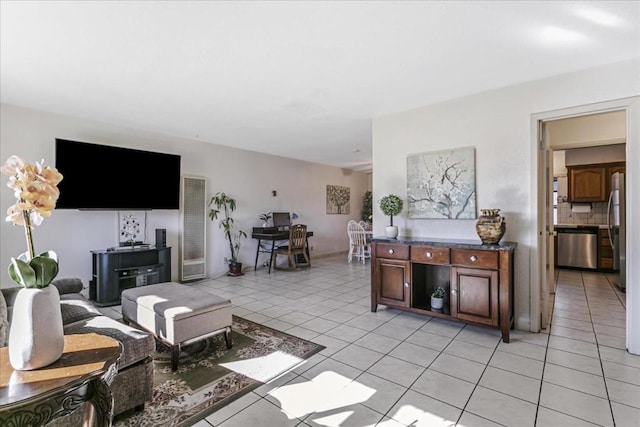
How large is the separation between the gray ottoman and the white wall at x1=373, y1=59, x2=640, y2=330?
2364 mm

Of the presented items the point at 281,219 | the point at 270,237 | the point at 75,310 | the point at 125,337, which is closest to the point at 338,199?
the point at 281,219

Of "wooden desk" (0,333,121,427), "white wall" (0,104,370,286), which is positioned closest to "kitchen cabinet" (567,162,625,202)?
"white wall" (0,104,370,286)

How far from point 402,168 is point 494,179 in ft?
3.34

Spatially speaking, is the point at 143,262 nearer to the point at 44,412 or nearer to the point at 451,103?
the point at 44,412

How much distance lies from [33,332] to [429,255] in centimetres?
296

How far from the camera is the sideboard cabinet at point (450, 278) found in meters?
2.78

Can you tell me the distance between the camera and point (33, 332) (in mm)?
1062

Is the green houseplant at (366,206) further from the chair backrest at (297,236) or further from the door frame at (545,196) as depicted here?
the door frame at (545,196)

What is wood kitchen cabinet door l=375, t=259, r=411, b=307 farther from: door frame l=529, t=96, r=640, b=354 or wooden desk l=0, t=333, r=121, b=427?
wooden desk l=0, t=333, r=121, b=427

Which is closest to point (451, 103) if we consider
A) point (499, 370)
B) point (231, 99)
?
point (231, 99)

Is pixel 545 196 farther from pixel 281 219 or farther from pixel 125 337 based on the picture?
pixel 281 219

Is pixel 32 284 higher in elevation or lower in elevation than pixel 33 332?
higher

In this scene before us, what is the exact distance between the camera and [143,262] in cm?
428

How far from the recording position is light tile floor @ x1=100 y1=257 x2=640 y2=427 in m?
1.77
